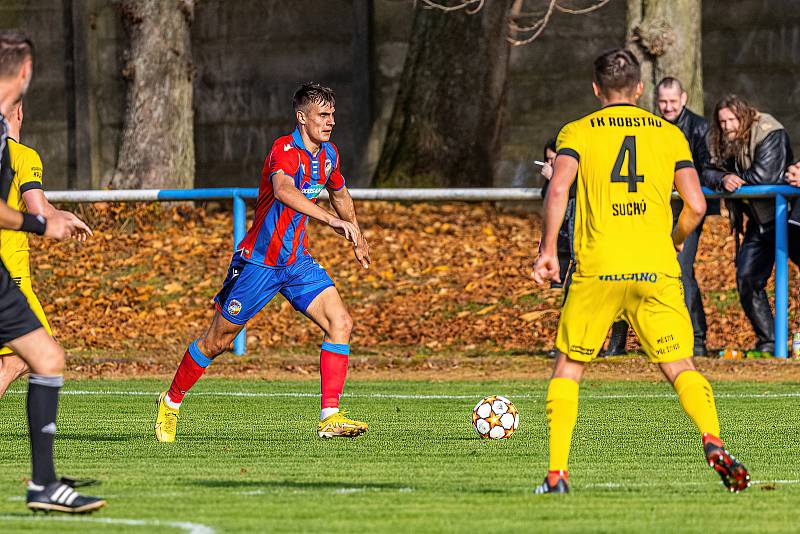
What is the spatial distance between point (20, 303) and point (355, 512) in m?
1.65

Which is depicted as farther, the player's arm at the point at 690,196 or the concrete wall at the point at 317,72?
the concrete wall at the point at 317,72

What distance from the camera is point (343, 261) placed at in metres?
18.3

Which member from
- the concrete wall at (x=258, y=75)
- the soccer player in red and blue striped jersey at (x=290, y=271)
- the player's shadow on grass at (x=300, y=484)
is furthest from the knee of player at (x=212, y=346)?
the concrete wall at (x=258, y=75)

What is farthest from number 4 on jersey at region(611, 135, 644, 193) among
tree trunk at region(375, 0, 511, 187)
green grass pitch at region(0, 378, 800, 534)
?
tree trunk at region(375, 0, 511, 187)

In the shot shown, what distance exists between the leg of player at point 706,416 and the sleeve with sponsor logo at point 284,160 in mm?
3315

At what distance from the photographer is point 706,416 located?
23.9 ft

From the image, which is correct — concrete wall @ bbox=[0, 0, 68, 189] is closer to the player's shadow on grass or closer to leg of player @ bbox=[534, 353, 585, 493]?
the player's shadow on grass

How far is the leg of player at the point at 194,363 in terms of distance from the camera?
9961mm

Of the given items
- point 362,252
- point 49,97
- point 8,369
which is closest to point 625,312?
point 362,252

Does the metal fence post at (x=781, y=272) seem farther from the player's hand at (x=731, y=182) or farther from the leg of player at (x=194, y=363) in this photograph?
the leg of player at (x=194, y=363)

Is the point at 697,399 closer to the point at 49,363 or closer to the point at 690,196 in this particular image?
the point at 690,196

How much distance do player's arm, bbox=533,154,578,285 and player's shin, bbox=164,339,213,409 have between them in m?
3.50

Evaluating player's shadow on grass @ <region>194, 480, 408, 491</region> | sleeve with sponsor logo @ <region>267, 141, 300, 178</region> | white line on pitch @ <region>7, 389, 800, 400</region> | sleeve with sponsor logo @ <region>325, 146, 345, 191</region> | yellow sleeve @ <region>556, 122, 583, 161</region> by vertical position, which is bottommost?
white line on pitch @ <region>7, 389, 800, 400</region>

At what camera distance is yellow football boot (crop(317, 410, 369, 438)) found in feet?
32.3
